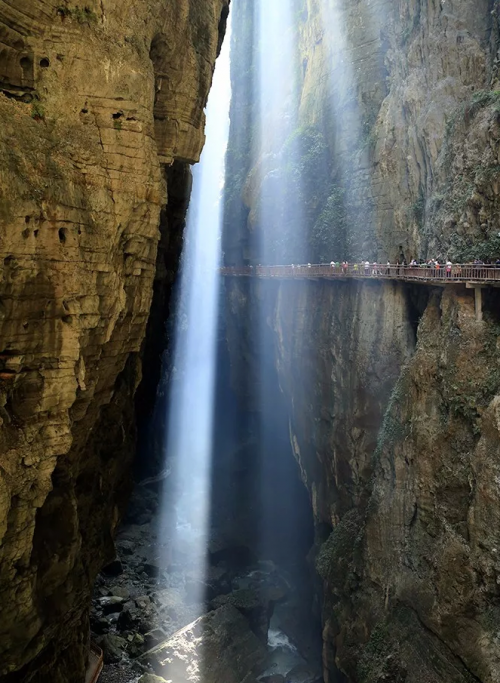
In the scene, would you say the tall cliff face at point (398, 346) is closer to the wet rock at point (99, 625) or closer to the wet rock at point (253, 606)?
the wet rock at point (253, 606)

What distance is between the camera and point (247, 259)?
1647 inches

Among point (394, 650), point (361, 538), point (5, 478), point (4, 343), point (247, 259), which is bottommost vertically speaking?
point (394, 650)

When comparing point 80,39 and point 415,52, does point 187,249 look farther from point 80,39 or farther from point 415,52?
point 80,39

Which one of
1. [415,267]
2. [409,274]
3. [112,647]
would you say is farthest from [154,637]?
[415,267]

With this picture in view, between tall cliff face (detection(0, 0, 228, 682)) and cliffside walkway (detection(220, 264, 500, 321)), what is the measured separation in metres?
8.11

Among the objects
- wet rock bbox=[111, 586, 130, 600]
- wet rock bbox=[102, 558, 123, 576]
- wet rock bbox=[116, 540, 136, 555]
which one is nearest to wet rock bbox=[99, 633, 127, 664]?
wet rock bbox=[111, 586, 130, 600]

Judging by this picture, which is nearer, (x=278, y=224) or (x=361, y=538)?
(x=361, y=538)

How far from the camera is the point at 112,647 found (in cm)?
2214

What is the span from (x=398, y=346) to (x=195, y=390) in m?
38.6

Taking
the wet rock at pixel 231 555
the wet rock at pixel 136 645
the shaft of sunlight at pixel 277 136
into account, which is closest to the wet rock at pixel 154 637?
the wet rock at pixel 136 645

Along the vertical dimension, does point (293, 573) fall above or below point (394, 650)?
below

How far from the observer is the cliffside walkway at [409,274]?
1607 centimetres

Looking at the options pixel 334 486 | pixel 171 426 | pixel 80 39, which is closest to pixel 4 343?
pixel 80 39

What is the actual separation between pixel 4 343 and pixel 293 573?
22.5 meters
